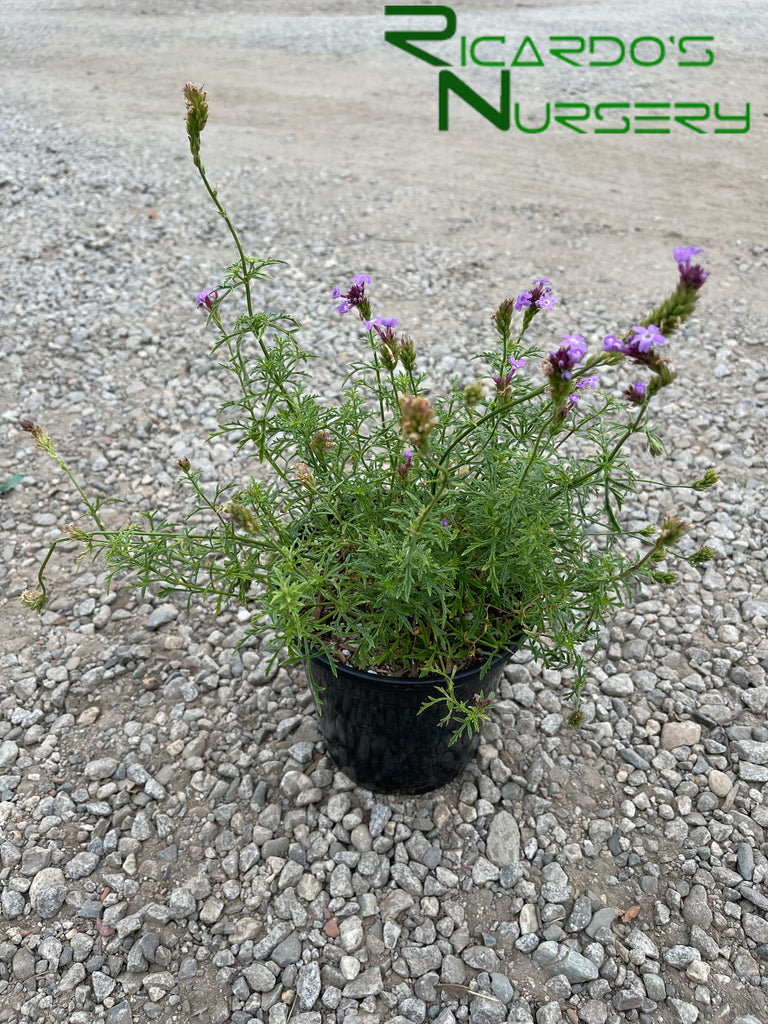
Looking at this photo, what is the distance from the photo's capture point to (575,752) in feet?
9.37

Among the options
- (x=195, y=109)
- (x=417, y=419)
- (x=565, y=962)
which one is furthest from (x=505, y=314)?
(x=565, y=962)

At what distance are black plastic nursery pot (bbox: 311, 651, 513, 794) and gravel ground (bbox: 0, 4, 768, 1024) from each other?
0.13 meters

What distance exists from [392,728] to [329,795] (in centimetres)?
47

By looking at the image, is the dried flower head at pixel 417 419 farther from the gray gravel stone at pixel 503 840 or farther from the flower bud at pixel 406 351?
the gray gravel stone at pixel 503 840

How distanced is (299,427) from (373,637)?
0.64m

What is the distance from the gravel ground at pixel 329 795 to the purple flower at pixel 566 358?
1347mm

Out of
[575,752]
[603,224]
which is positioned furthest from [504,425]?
[603,224]

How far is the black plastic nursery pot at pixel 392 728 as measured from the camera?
226cm

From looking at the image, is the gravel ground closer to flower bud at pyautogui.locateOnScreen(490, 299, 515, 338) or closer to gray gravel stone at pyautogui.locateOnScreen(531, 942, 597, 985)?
gray gravel stone at pyautogui.locateOnScreen(531, 942, 597, 985)

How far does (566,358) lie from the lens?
1.60m

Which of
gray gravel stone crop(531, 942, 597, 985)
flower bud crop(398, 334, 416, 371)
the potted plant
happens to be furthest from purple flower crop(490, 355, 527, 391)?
gray gravel stone crop(531, 942, 597, 985)

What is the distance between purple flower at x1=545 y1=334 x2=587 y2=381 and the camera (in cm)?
160

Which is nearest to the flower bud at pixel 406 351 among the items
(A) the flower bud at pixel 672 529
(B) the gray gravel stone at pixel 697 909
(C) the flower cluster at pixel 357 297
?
(C) the flower cluster at pixel 357 297

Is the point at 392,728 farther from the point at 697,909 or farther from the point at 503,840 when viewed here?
the point at 697,909
